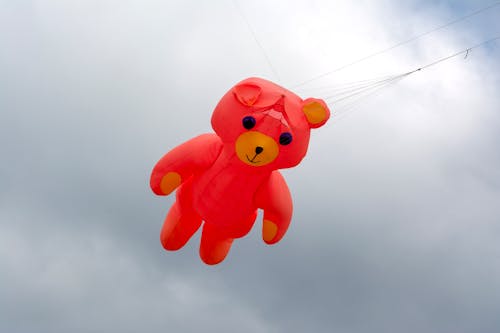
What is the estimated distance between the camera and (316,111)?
1270cm

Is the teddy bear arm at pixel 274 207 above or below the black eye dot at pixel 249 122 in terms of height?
below

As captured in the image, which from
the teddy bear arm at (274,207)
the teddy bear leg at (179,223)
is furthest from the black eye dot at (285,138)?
the teddy bear leg at (179,223)

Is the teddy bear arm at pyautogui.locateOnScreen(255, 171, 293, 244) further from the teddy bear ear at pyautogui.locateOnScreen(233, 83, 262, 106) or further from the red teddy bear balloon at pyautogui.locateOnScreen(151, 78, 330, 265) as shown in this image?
the teddy bear ear at pyautogui.locateOnScreen(233, 83, 262, 106)

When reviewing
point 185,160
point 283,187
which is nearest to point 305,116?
point 283,187

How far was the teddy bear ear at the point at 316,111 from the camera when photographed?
12688 millimetres

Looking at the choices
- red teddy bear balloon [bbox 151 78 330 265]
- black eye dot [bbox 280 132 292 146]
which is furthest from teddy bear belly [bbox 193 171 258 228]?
black eye dot [bbox 280 132 292 146]

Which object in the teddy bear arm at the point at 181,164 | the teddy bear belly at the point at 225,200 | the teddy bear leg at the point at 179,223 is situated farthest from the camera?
the teddy bear leg at the point at 179,223

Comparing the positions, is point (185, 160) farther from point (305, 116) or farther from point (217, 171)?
point (305, 116)

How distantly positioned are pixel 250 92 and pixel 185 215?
3555 millimetres

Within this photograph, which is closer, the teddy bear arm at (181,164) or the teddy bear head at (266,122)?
the teddy bear head at (266,122)

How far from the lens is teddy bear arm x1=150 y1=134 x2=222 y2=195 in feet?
44.5

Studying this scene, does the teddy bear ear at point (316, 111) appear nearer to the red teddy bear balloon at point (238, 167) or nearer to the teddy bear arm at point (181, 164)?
the red teddy bear balloon at point (238, 167)

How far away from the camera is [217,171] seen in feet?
44.2

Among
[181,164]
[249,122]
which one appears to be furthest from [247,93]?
[181,164]
